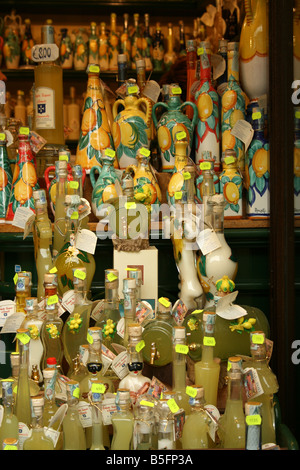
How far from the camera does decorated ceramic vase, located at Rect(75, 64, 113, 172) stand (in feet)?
7.13

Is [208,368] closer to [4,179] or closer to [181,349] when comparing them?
[181,349]

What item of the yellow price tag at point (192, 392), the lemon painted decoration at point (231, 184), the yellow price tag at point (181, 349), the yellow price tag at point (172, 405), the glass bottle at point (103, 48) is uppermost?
the glass bottle at point (103, 48)

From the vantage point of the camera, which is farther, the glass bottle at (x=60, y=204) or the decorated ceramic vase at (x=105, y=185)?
the decorated ceramic vase at (x=105, y=185)

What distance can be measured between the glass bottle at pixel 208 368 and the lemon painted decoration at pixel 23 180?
773mm

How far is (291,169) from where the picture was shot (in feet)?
6.07

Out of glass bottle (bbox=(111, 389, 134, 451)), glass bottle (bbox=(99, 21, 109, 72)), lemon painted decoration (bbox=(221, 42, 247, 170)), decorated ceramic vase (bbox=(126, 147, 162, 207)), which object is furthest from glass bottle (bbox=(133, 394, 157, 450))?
glass bottle (bbox=(99, 21, 109, 72))

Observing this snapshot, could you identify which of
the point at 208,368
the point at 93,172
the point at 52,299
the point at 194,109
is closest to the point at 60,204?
the point at 93,172

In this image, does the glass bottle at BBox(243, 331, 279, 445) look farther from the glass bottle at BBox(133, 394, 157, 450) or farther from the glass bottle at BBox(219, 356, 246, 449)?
the glass bottle at BBox(133, 394, 157, 450)

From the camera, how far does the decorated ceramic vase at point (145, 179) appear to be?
2029 millimetres

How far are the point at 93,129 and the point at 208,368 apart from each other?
100cm

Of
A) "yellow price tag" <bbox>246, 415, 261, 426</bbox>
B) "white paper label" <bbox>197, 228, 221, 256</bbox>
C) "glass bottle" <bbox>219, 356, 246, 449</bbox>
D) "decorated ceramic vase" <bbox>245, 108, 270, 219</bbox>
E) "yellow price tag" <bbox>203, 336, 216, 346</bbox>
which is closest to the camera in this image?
"yellow price tag" <bbox>246, 415, 261, 426</bbox>

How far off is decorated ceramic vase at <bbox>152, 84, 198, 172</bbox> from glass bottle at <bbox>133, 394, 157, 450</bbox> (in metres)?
1.04

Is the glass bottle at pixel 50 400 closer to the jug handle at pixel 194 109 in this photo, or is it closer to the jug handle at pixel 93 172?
the jug handle at pixel 93 172

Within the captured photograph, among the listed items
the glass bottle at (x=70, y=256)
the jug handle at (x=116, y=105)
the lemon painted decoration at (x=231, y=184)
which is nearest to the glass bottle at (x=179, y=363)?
the glass bottle at (x=70, y=256)
